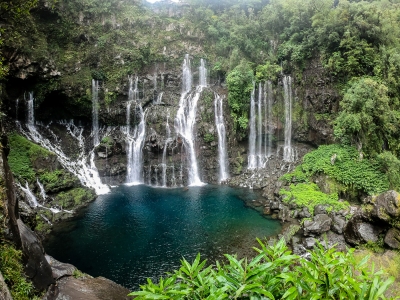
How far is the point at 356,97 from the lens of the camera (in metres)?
20.3

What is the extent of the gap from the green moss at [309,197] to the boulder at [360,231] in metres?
6.24

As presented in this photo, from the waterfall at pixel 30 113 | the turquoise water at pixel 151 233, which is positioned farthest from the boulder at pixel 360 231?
the waterfall at pixel 30 113

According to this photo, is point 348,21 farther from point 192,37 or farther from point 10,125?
point 10,125

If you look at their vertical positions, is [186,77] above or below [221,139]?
above

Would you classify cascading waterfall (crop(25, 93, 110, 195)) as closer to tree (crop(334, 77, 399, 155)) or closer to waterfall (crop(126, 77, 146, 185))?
waterfall (crop(126, 77, 146, 185))

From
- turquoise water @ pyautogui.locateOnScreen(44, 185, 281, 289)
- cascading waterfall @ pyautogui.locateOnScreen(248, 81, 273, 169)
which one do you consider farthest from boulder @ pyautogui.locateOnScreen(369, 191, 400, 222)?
cascading waterfall @ pyautogui.locateOnScreen(248, 81, 273, 169)

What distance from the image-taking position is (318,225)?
1589 cm

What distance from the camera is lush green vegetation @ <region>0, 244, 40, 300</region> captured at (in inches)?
220

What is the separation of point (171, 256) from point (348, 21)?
89.2 ft

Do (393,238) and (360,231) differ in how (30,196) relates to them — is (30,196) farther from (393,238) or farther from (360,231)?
(393,238)

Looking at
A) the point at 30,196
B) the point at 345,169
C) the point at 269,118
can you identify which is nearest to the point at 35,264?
the point at 30,196

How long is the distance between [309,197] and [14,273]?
18.9 metres

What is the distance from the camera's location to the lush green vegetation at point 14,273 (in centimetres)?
559

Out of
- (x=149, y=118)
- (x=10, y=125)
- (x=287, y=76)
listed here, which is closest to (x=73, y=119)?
(x=10, y=125)
